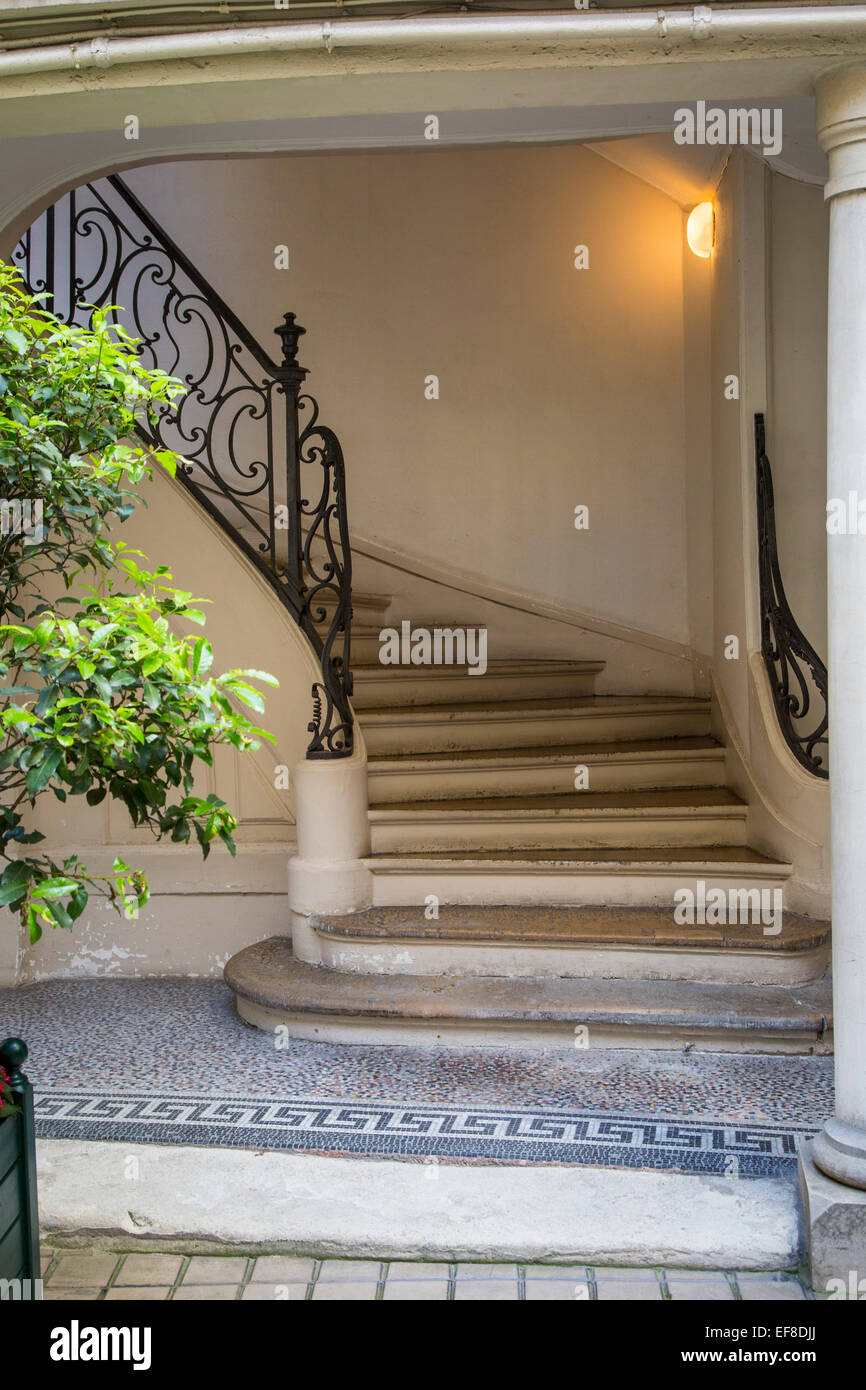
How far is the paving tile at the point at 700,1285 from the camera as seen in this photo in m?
2.89

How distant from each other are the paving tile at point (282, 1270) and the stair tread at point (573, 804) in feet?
7.39

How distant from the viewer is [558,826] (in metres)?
5.18

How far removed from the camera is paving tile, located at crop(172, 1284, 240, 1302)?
2.93 metres

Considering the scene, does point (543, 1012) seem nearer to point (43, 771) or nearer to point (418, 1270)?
point (418, 1270)

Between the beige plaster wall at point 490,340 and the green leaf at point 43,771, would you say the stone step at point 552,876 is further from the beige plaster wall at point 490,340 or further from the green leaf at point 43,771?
the green leaf at point 43,771

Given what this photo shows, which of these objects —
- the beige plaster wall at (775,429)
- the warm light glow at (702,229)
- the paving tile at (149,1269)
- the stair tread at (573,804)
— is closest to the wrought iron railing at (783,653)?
the beige plaster wall at (775,429)

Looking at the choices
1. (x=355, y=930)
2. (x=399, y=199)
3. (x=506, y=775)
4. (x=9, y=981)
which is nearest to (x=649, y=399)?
(x=399, y=199)

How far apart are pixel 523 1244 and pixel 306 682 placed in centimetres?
279

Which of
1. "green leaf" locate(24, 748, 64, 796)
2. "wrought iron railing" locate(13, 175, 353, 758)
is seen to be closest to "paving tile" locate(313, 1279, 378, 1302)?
"green leaf" locate(24, 748, 64, 796)

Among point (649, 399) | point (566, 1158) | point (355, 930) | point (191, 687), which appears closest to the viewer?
point (191, 687)

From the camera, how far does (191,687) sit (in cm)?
229

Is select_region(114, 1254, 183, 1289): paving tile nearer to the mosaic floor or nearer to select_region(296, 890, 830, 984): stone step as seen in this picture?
the mosaic floor

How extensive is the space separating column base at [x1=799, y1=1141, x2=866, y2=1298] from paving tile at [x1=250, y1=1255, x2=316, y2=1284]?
119 cm
